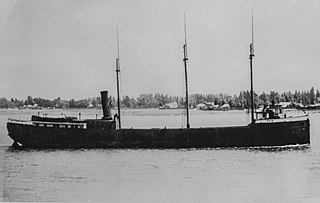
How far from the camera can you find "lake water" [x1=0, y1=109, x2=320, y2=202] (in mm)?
4551

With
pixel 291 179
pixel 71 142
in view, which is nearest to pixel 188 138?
pixel 71 142

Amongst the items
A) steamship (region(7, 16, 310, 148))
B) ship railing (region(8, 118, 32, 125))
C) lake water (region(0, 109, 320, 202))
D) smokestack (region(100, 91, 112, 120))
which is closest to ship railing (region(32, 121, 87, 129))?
steamship (region(7, 16, 310, 148))

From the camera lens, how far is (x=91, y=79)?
5.56 meters

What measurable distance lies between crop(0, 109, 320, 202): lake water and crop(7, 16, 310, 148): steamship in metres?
1.14

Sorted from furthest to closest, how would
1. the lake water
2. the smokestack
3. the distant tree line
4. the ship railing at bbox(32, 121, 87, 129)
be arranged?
the ship railing at bbox(32, 121, 87, 129), the smokestack, the distant tree line, the lake water

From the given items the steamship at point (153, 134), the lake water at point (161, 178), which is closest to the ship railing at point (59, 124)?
the steamship at point (153, 134)

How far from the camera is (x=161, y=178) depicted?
5.13m

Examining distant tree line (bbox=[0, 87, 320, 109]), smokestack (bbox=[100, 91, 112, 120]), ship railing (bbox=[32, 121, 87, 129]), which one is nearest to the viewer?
distant tree line (bbox=[0, 87, 320, 109])

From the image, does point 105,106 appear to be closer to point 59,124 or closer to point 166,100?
point 59,124

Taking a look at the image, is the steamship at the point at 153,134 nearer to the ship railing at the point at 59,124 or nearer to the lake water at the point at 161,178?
the ship railing at the point at 59,124

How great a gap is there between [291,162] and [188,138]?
8.24ft

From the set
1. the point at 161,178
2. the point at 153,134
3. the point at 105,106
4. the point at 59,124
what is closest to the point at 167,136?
the point at 153,134

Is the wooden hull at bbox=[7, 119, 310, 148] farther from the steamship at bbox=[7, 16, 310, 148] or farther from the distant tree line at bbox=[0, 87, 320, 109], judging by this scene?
the distant tree line at bbox=[0, 87, 320, 109]

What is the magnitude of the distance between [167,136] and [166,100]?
1659 millimetres
